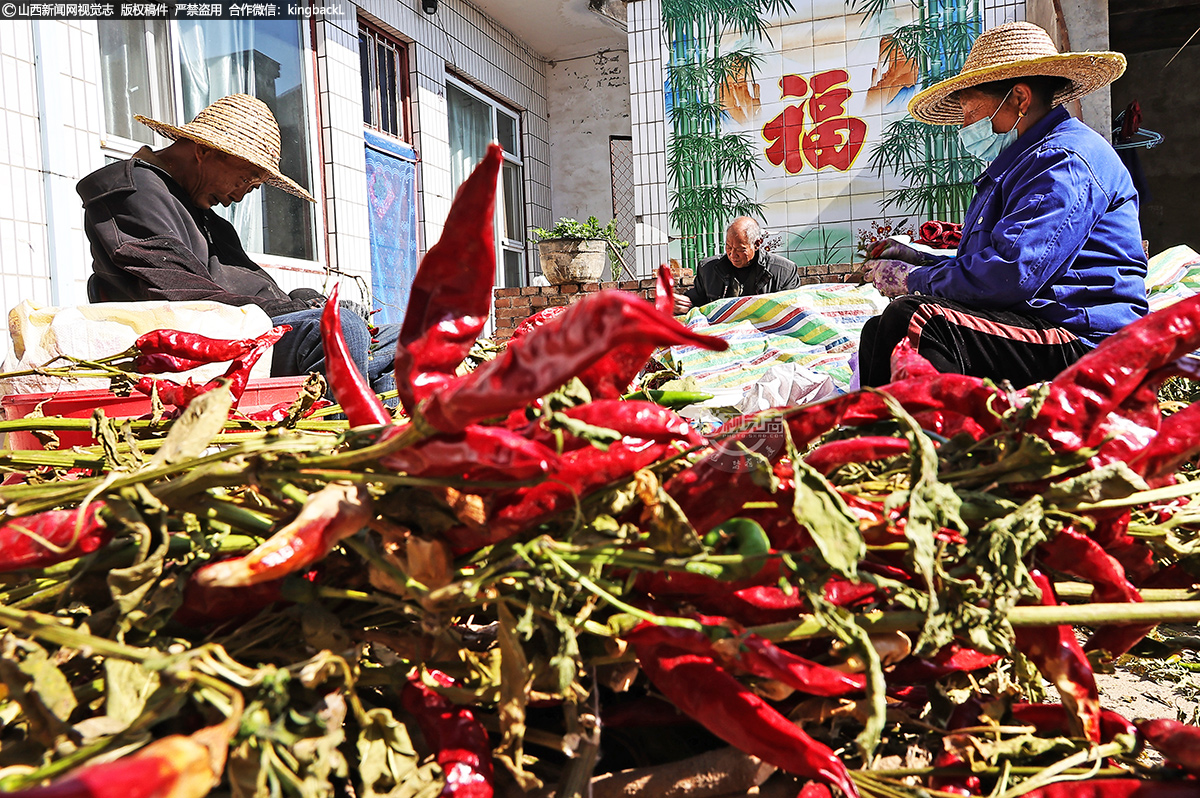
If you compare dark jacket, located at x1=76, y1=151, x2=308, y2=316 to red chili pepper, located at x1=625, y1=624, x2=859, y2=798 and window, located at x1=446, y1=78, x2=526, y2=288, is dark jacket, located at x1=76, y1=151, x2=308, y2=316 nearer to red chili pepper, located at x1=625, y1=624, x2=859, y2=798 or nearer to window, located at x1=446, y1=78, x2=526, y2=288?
red chili pepper, located at x1=625, y1=624, x2=859, y2=798

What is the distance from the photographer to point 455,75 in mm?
8922

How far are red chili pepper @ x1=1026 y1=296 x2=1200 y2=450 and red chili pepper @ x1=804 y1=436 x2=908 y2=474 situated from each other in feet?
0.35

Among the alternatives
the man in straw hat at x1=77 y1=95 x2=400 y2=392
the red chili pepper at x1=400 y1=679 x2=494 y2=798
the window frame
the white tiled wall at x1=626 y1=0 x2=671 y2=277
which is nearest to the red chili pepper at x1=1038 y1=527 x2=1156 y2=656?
the red chili pepper at x1=400 y1=679 x2=494 y2=798

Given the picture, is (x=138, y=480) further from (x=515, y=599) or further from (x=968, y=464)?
(x=968, y=464)

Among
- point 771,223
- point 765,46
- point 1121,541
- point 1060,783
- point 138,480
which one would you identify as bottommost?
point 1060,783

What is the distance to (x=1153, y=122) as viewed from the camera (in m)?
9.50

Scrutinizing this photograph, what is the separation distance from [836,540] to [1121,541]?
342 millimetres

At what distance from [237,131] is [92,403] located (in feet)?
6.40

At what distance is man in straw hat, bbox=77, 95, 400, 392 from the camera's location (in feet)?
8.63

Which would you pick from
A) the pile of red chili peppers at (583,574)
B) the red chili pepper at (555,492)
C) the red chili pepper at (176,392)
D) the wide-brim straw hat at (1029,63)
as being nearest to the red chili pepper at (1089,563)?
the pile of red chili peppers at (583,574)

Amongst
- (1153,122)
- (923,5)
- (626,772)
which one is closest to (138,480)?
(626,772)

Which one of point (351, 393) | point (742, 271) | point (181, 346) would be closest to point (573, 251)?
point (742, 271)

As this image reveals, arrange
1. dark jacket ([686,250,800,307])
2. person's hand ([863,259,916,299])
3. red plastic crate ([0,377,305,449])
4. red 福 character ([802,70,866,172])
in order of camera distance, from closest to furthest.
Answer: red plastic crate ([0,377,305,449])
person's hand ([863,259,916,299])
dark jacket ([686,250,800,307])
red 福 character ([802,70,866,172])

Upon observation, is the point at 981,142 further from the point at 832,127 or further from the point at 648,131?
the point at 648,131
